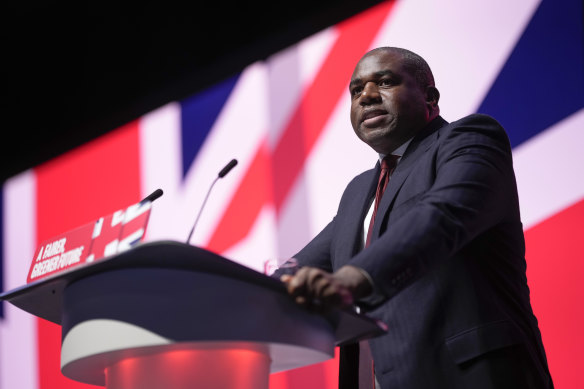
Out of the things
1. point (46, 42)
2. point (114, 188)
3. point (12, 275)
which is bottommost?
point (12, 275)

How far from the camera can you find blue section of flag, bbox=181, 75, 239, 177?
11.4ft

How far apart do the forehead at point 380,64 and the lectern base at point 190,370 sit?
44.4 inches

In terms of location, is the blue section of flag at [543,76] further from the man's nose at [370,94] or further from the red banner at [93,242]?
the red banner at [93,242]

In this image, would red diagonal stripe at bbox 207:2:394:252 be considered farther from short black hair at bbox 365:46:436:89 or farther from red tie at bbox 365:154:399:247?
red tie at bbox 365:154:399:247

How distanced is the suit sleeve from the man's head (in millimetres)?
295

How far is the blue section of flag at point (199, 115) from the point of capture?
136 inches

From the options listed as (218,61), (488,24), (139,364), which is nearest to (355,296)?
(139,364)

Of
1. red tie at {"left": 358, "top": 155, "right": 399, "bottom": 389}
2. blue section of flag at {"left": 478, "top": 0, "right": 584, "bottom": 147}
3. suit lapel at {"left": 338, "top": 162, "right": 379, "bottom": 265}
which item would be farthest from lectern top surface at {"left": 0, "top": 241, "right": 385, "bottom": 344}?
blue section of flag at {"left": 478, "top": 0, "right": 584, "bottom": 147}

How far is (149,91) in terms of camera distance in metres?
3.83

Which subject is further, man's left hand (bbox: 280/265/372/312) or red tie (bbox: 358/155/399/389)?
red tie (bbox: 358/155/399/389)

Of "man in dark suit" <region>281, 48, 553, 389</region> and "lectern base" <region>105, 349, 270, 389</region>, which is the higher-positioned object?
"man in dark suit" <region>281, 48, 553, 389</region>

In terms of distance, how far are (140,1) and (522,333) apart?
3.25 metres

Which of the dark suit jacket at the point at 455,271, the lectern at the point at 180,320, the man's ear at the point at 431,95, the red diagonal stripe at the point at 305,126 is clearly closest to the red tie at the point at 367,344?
the dark suit jacket at the point at 455,271

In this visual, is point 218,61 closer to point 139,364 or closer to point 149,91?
point 149,91
